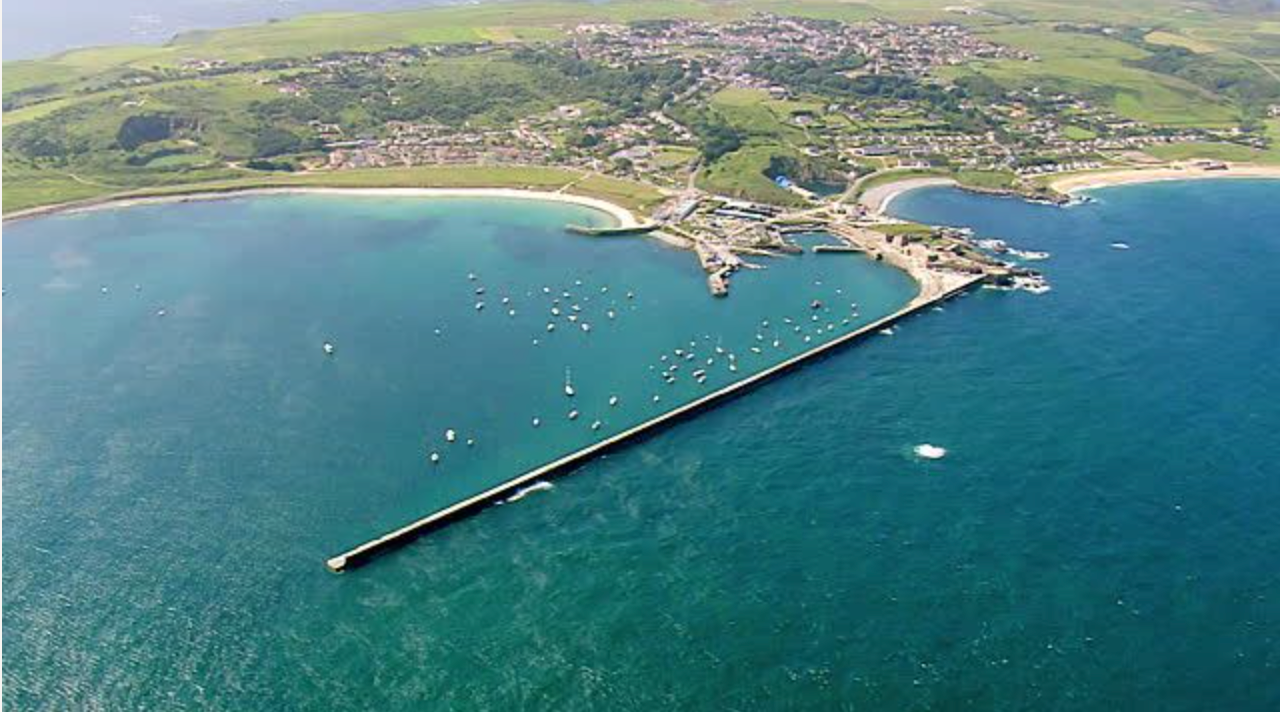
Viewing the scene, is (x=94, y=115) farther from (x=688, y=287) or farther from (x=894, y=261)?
(x=894, y=261)

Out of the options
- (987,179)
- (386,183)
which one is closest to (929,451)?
(987,179)

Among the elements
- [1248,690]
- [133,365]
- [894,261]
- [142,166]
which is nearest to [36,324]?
[133,365]

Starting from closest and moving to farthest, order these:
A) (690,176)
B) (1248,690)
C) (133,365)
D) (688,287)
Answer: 1. (1248,690)
2. (133,365)
3. (688,287)
4. (690,176)

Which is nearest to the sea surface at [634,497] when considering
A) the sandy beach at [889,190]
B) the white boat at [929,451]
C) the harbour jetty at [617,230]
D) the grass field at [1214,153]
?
the white boat at [929,451]

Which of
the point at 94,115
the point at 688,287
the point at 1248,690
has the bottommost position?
the point at 1248,690

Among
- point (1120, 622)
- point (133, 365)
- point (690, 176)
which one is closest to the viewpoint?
point (1120, 622)

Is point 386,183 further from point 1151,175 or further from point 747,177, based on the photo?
point 1151,175
